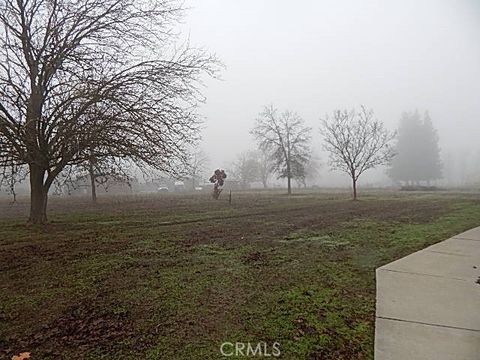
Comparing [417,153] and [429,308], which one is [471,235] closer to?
[429,308]

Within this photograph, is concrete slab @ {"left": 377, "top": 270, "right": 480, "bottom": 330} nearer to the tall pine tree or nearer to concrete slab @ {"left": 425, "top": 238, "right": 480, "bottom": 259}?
concrete slab @ {"left": 425, "top": 238, "right": 480, "bottom": 259}

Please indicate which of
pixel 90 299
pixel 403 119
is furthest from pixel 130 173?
pixel 403 119

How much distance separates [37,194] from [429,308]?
34.5ft

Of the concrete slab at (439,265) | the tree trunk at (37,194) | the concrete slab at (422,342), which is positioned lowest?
the concrete slab at (422,342)

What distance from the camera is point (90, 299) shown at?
4.21m

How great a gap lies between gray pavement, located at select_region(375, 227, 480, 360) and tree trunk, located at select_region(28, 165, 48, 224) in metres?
9.51

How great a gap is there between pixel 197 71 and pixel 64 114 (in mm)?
3941

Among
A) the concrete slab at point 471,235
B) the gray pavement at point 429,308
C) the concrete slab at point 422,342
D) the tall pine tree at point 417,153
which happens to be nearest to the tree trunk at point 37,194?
the gray pavement at point 429,308

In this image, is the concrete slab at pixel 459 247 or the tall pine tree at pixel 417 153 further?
the tall pine tree at pixel 417 153

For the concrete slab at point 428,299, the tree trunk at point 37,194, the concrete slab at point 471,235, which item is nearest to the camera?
the concrete slab at point 428,299

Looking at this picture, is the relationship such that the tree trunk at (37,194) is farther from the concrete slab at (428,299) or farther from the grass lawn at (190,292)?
the concrete slab at (428,299)

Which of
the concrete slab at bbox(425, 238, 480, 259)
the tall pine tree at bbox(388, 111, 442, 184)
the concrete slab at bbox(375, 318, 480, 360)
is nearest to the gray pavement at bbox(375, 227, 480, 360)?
the concrete slab at bbox(375, 318, 480, 360)

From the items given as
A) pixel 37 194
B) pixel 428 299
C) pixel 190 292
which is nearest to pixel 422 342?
pixel 428 299

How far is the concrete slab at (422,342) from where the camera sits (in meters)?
2.96
